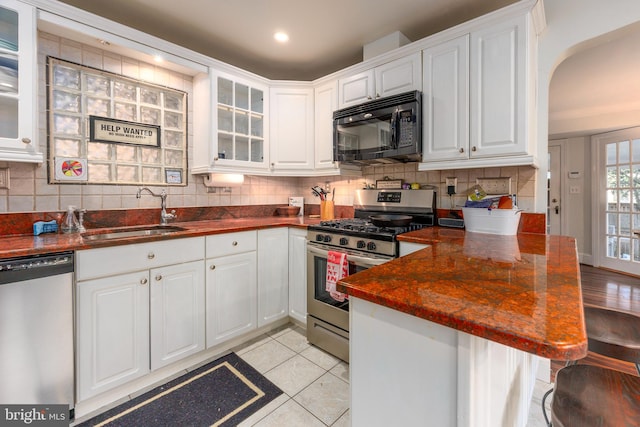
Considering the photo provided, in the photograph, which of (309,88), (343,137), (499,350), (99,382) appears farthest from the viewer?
(309,88)

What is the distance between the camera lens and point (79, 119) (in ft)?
6.43

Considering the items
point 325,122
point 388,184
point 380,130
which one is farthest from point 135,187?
point 388,184

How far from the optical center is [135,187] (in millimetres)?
2203

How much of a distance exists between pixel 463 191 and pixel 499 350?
1631 mm

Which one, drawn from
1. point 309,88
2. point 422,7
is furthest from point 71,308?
point 422,7

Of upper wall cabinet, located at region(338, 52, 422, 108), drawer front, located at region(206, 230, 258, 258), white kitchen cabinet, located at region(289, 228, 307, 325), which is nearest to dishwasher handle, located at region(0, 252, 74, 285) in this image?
drawer front, located at region(206, 230, 258, 258)

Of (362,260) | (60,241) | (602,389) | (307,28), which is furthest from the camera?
(307,28)

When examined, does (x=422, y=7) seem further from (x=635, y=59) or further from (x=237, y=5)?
(x=635, y=59)

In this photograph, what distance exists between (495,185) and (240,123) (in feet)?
7.09

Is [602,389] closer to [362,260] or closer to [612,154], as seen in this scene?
[362,260]

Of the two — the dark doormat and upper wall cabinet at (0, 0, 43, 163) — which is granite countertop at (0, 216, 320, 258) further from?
the dark doormat

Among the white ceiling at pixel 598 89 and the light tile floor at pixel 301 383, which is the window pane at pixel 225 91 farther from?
the white ceiling at pixel 598 89

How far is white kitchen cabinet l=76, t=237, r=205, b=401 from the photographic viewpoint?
1.52 meters

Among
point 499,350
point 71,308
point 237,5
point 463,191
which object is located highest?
point 237,5
